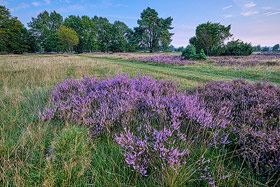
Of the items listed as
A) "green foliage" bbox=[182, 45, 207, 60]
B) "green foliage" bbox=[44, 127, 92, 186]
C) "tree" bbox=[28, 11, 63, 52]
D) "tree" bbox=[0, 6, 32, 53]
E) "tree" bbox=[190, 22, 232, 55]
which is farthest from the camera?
"tree" bbox=[28, 11, 63, 52]

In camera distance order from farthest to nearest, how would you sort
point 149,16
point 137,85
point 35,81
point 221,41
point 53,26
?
point 53,26 → point 149,16 → point 221,41 → point 35,81 → point 137,85

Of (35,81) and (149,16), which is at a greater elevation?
(149,16)

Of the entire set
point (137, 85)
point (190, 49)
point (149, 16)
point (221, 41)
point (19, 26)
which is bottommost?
point (137, 85)

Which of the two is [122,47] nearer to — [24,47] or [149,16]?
[149,16]

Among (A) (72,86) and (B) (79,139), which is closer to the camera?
(B) (79,139)

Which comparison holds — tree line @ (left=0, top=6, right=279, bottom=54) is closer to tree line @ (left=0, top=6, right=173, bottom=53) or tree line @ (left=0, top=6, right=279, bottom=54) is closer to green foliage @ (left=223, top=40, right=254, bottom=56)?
tree line @ (left=0, top=6, right=173, bottom=53)

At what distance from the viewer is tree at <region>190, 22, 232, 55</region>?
28.2 metres

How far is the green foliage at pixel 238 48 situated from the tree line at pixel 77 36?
29902mm

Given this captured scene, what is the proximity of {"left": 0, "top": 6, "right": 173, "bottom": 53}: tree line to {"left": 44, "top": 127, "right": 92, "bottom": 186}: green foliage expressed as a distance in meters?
52.9

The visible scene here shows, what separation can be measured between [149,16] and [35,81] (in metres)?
58.1

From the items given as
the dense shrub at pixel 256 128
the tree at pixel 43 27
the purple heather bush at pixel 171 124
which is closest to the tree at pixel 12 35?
the tree at pixel 43 27

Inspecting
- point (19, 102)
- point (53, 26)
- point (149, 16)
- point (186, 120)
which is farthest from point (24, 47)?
point (186, 120)

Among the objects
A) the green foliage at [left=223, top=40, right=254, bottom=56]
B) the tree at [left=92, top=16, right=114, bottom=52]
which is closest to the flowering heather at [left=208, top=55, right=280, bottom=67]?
the green foliage at [left=223, top=40, right=254, bottom=56]

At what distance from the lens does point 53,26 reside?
62.7m
